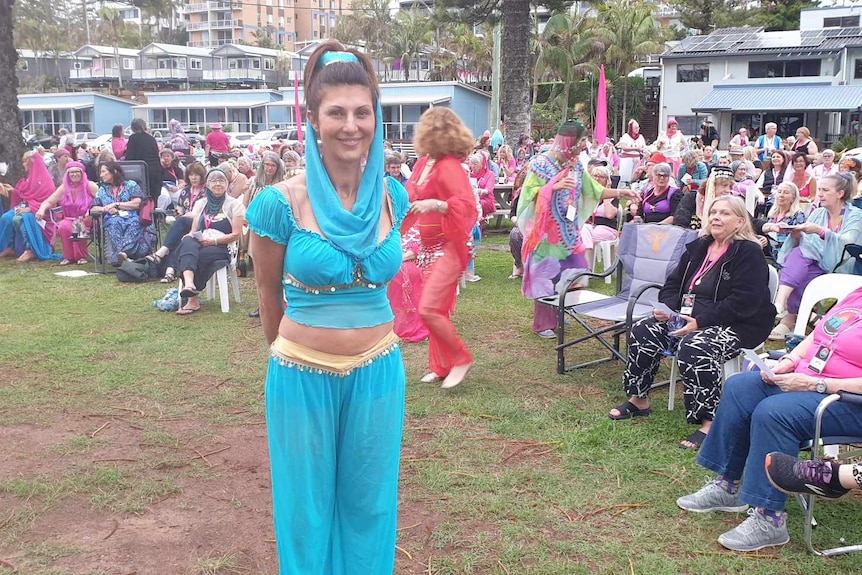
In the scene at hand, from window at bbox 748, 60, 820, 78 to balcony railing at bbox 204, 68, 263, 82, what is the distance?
44964 millimetres

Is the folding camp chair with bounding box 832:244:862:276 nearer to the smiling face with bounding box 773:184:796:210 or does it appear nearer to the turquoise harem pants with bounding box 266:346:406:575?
the smiling face with bounding box 773:184:796:210

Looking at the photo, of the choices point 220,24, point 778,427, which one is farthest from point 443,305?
point 220,24

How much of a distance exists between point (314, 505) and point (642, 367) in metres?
3.18

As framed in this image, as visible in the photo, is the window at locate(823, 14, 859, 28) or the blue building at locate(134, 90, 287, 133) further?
the blue building at locate(134, 90, 287, 133)

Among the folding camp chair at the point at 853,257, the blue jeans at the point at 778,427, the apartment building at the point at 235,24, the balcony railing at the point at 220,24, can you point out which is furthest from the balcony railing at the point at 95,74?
the blue jeans at the point at 778,427

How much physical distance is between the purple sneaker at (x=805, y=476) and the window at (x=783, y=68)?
38.5 metres

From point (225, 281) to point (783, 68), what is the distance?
118 ft

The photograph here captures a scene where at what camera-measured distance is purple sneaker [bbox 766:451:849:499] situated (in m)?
3.32

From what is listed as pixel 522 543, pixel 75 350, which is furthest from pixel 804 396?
pixel 75 350

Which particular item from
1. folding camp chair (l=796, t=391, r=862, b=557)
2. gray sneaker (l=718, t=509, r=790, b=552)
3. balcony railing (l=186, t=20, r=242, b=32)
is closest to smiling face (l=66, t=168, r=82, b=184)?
gray sneaker (l=718, t=509, r=790, b=552)

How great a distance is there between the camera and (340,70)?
7.89 ft

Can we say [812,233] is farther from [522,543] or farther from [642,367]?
[522,543]

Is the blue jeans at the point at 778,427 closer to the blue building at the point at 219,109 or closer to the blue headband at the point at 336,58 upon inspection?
the blue headband at the point at 336,58

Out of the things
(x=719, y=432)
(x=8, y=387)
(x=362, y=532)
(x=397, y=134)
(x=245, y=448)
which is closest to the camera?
(x=362, y=532)
